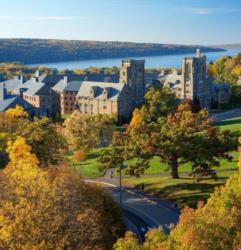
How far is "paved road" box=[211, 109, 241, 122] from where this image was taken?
102m

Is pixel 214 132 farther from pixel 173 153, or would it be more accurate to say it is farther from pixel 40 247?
pixel 40 247

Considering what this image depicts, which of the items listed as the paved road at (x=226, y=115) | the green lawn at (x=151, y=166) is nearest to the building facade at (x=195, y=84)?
the paved road at (x=226, y=115)

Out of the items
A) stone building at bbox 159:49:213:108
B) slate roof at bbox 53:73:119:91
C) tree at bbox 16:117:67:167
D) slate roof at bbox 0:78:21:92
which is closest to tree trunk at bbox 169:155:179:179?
tree at bbox 16:117:67:167

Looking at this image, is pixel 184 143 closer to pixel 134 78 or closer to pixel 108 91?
pixel 108 91

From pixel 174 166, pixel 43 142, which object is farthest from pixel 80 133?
pixel 174 166

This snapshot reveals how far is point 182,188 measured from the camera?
50.4 meters

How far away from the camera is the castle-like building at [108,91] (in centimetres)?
10369

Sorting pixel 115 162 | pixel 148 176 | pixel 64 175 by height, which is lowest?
pixel 148 176

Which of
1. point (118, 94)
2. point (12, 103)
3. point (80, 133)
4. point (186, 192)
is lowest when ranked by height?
point (186, 192)

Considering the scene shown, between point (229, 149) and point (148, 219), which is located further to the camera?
point (229, 149)

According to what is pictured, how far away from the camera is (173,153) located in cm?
4953

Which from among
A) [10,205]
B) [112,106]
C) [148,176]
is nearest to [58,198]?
[10,205]

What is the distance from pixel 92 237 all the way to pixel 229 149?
25257 mm

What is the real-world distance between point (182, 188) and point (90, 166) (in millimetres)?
19242
